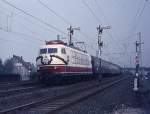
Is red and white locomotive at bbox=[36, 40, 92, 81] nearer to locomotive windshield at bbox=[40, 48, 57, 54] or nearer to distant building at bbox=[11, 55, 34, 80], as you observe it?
locomotive windshield at bbox=[40, 48, 57, 54]

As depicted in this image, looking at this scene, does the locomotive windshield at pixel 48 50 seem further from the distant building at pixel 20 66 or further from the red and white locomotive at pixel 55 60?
the distant building at pixel 20 66

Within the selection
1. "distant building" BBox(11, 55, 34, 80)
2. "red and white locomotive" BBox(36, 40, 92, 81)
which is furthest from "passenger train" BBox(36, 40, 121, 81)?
"distant building" BBox(11, 55, 34, 80)

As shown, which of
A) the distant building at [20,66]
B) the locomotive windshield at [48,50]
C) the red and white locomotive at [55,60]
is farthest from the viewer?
the distant building at [20,66]

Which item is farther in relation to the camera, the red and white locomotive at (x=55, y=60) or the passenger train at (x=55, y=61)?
the red and white locomotive at (x=55, y=60)

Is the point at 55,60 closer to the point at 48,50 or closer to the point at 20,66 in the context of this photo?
the point at 48,50

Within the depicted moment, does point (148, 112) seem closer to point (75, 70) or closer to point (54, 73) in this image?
point (54, 73)

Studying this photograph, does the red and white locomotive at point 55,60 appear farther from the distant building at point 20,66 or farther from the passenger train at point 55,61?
the distant building at point 20,66

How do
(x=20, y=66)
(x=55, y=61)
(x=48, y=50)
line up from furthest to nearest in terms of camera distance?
(x=20, y=66) < (x=48, y=50) < (x=55, y=61)

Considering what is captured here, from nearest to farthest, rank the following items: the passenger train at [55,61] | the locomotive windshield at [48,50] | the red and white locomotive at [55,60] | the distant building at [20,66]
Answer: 1. the passenger train at [55,61]
2. the red and white locomotive at [55,60]
3. the locomotive windshield at [48,50]
4. the distant building at [20,66]

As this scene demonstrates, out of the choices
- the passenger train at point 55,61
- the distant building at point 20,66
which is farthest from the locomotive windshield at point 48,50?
the distant building at point 20,66

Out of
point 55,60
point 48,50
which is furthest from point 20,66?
point 55,60

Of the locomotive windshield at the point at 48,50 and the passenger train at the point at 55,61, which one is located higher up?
the locomotive windshield at the point at 48,50

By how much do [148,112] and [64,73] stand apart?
16770 millimetres

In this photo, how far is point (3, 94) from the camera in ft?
72.1
